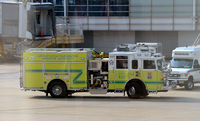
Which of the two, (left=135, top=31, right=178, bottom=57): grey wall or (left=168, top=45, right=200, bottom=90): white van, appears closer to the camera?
(left=168, top=45, right=200, bottom=90): white van

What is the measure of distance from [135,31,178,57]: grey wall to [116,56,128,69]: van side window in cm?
873

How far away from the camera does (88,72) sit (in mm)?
19500

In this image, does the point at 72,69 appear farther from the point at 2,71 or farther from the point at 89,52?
the point at 2,71

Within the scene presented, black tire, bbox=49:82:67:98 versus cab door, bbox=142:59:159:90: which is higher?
cab door, bbox=142:59:159:90

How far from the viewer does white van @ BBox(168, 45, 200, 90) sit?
78.9 ft

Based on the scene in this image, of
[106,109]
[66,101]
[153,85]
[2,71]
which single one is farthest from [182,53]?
[2,71]

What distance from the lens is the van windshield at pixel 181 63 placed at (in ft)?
82.2

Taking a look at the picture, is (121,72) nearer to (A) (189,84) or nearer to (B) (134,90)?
(B) (134,90)

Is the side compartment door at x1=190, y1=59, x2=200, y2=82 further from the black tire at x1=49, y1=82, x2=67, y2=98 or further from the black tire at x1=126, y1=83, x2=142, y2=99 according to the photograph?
the black tire at x1=49, y1=82, x2=67, y2=98

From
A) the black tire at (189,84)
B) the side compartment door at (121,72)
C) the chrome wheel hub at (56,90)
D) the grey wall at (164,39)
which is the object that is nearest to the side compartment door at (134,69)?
the side compartment door at (121,72)

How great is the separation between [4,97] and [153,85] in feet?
21.4

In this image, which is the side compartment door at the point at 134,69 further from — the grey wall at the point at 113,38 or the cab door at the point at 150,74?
the grey wall at the point at 113,38

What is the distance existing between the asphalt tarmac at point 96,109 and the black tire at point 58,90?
0.47 metres

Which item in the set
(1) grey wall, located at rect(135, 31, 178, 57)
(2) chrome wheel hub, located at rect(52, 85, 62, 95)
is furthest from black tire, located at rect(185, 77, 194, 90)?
(2) chrome wheel hub, located at rect(52, 85, 62, 95)
